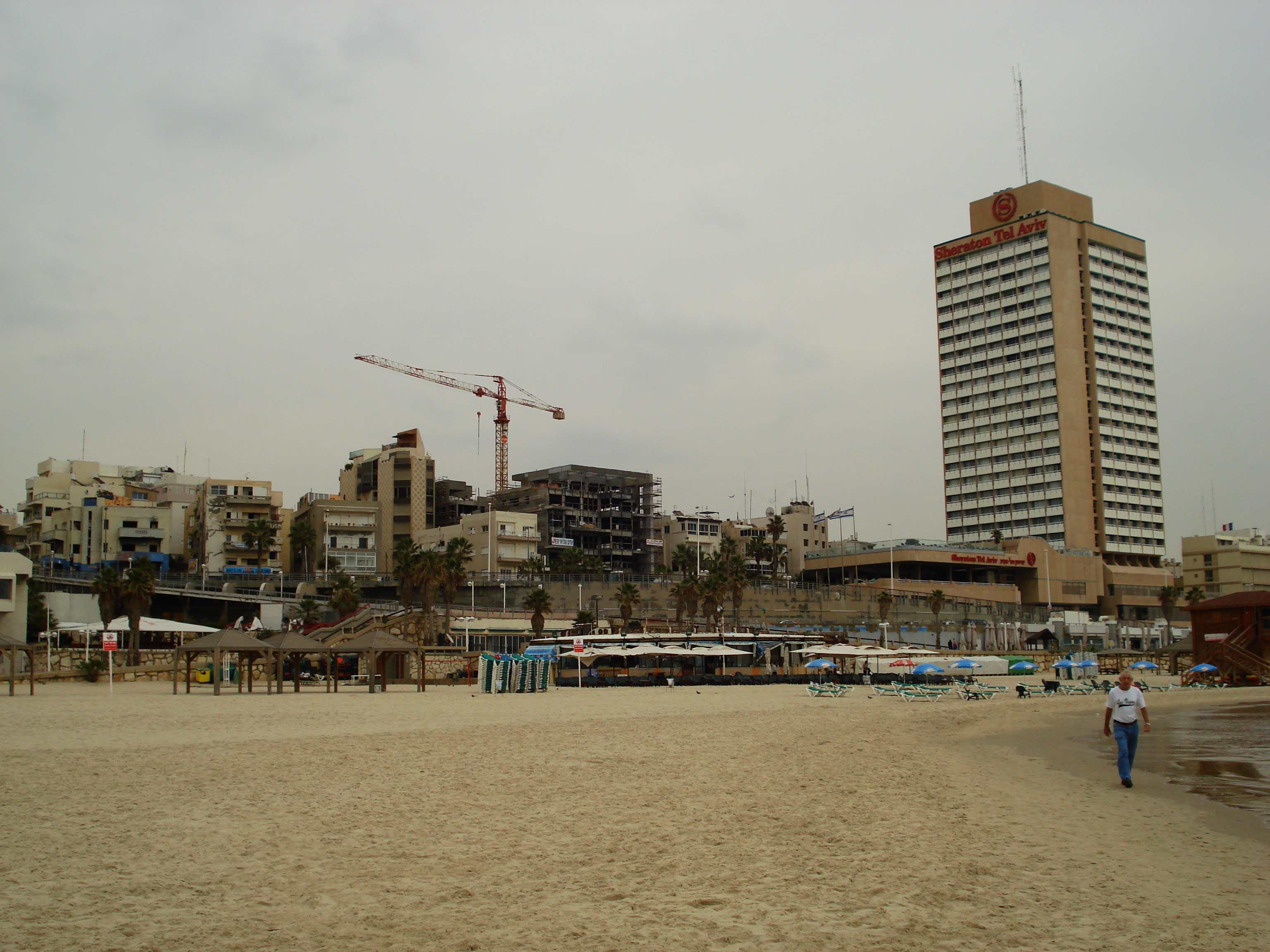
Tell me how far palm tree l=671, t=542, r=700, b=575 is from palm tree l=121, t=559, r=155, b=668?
44921 mm

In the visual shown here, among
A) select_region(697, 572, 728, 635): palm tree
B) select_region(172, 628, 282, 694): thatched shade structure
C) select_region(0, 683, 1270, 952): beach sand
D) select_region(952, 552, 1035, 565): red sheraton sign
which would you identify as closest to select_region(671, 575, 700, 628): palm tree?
select_region(697, 572, 728, 635): palm tree

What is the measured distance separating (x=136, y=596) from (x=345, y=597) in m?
17.6

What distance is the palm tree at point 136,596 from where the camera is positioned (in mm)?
57844

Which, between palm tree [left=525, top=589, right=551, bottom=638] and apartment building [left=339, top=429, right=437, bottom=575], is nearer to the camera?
palm tree [left=525, top=589, right=551, bottom=638]

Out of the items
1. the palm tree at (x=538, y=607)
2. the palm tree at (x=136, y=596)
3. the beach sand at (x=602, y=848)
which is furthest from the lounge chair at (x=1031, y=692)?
the palm tree at (x=136, y=596)

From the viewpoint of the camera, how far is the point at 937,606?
9550cm

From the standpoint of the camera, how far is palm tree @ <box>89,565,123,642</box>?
59.4 m

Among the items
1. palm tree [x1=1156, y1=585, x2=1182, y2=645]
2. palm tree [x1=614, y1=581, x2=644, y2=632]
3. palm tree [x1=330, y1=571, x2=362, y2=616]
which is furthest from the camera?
palm tree [x1=1156, y1=585, x2=1182, y2=645]

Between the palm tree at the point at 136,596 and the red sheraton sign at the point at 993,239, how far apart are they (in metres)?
117

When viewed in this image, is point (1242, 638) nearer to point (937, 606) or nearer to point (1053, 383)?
point (937, 606)

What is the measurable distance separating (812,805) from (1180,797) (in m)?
5.76

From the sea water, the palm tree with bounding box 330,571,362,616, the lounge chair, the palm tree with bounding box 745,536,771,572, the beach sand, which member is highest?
the palm tree with bounding box 745,536,771,572

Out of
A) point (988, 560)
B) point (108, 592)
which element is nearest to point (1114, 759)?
point (108, 592)

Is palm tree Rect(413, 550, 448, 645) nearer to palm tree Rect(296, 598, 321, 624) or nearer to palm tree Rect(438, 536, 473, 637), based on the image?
palm tree Rect(438, 536, 473, 637)
